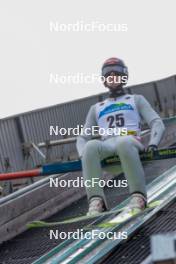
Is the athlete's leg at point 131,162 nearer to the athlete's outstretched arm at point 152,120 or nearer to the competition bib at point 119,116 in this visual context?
the athlete's outstretched arm at point 152,120

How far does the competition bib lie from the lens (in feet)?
17.4

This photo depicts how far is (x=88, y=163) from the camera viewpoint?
491cm

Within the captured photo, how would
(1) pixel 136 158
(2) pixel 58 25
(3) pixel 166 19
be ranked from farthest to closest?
(3) pixel 166 19
(2) pixel 58 25
(1) pixel 136 158

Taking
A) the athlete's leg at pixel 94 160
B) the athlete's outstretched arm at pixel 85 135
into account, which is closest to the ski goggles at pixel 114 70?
the athlete's outstretched arm at pixel 85 135

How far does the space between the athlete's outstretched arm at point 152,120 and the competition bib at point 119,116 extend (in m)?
0.05

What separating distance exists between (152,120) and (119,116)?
27cm

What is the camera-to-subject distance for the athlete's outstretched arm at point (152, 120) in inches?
203

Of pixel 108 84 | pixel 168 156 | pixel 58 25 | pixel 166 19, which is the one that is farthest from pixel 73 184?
pixel 166 19

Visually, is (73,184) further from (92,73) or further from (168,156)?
(92,73)

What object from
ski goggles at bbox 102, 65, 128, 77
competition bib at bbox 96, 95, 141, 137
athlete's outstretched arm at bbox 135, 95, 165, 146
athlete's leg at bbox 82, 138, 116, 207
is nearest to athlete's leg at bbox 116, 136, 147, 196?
athlete's leg at bbox 82, 138, 116, 207

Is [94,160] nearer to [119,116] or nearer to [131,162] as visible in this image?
[131,162]

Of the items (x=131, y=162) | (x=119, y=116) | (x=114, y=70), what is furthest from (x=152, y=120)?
(x=131, y=162)

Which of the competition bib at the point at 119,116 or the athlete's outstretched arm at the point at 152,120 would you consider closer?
the athlete's outstretched arm at the point at 152,120

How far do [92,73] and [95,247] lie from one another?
9959 millimetres
